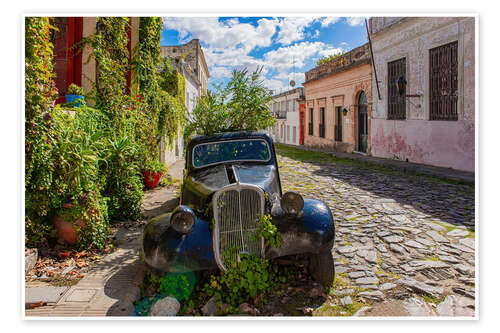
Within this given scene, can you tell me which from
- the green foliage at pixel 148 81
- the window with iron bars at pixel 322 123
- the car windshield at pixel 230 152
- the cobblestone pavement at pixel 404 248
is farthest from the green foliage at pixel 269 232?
the window with iron bars at pixel 322 123

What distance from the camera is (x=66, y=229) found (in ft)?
13.9

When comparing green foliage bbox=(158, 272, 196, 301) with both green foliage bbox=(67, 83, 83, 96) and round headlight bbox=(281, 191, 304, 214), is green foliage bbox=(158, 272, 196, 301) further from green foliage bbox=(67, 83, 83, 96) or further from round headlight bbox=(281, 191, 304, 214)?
green foliage bbox=(67, 83, 83, 96)

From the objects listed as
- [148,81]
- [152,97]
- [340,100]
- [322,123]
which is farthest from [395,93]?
[148,81]

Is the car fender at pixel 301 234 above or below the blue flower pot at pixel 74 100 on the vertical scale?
below

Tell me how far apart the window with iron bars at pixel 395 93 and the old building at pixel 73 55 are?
37.8 feet

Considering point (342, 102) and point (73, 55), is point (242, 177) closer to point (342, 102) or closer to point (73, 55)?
point (73, 55)

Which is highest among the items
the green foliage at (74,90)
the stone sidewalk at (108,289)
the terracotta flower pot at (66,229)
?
the green foliage at (74,90)

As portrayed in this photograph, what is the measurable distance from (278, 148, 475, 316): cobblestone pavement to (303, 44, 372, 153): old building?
10.3 m

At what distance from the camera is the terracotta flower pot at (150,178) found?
27.4 ft

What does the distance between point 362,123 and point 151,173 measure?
538 inches

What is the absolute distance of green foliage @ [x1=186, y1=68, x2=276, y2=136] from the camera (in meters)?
6.75

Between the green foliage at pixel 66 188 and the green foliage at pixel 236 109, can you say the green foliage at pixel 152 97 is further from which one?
the green foliage at pixel 66 188

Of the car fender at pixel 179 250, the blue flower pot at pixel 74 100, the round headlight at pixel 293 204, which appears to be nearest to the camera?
the car fender at pixel 179 250
